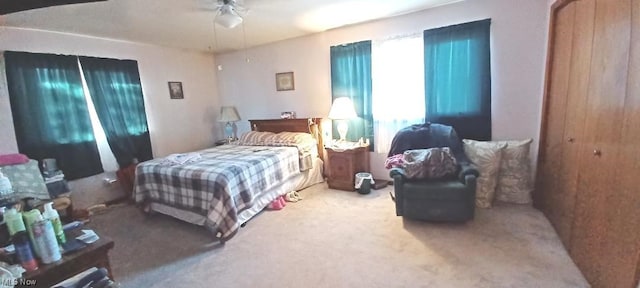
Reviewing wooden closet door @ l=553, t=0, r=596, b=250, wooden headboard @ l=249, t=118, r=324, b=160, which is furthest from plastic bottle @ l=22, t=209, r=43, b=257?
wooden closet door @ l=553, t=0, r=596, b=250

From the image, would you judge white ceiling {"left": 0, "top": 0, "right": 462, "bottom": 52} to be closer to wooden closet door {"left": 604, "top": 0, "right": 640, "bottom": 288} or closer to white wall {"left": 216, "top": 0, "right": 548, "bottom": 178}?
white wall {"left": 216, "top": 0, "right": 548, "bottom": 178}

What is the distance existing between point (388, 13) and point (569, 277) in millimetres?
3015

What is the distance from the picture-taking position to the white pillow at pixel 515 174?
279 cm

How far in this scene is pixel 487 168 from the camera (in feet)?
9.27

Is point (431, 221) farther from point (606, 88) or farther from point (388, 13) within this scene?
point (388, 13)

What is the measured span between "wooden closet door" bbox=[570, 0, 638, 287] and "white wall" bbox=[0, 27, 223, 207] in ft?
16.3

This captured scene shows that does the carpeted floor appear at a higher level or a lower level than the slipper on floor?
lower

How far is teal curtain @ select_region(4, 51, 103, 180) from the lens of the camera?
2.94m

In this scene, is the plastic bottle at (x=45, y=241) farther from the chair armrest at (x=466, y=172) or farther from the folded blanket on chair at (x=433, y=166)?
the chair armrest at (x=466, y=172)

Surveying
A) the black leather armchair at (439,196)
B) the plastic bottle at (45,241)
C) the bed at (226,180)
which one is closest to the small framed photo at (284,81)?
the bed at (226,180)

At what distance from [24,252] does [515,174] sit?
12.4 feet

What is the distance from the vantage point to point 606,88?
1605 millimetres

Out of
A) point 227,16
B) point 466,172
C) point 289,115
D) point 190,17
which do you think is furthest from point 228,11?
point 466,172

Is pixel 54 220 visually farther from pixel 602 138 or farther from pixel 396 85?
pixel 396 85
